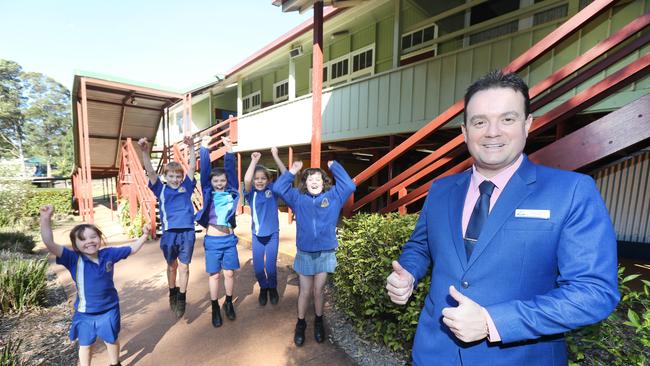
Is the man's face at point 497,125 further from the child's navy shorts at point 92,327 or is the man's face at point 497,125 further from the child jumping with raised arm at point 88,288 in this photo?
the child's navy shorts at point 92,327

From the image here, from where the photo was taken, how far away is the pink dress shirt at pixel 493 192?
0.97 metres

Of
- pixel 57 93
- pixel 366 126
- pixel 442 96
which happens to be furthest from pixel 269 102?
pixel 57 93

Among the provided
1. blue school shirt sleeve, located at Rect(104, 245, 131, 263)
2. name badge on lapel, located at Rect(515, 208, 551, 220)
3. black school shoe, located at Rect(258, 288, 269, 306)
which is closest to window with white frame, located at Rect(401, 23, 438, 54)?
black school shoe, located at Rect(258, 288, 269, 306)

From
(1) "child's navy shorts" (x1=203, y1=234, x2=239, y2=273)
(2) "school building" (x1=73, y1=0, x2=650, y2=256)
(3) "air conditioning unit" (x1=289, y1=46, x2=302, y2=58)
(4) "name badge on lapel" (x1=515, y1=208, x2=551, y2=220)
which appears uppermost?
(3) "air conditioning unit" (x1=289, y1=46, x2=302, y2=58)

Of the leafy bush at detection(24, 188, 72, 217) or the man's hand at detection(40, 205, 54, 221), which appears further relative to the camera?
the leafy bush at detection(24, 188, 72, 217)

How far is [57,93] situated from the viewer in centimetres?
4238

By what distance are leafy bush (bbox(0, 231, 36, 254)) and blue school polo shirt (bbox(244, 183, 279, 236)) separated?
240 inches

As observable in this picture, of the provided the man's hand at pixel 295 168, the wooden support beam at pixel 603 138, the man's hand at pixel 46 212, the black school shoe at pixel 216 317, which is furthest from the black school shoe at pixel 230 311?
the wooden support beam at pixel 603 138

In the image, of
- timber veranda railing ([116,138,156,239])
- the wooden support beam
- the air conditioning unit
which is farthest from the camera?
the air conditioning unit

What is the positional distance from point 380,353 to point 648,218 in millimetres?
5996

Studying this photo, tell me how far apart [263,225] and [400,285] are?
2554 mm

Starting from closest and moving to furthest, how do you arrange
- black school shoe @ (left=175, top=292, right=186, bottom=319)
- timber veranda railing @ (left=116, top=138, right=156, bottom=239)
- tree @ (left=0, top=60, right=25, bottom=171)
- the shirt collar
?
the shirt collar < black school shoe @ (left=175, top=292, right=186, bottom=319) < timber veranda railing @ (left=116, top=138, right=156, bottom=239) < tree @ (left=0, top=60, right=25, bottom=171)

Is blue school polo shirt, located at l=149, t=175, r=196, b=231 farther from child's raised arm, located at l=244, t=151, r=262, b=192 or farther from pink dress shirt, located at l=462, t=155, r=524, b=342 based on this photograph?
pink dress shirt, located at l=462, t=155, r=524, b=342

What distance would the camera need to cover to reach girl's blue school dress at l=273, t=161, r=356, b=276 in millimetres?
2830
